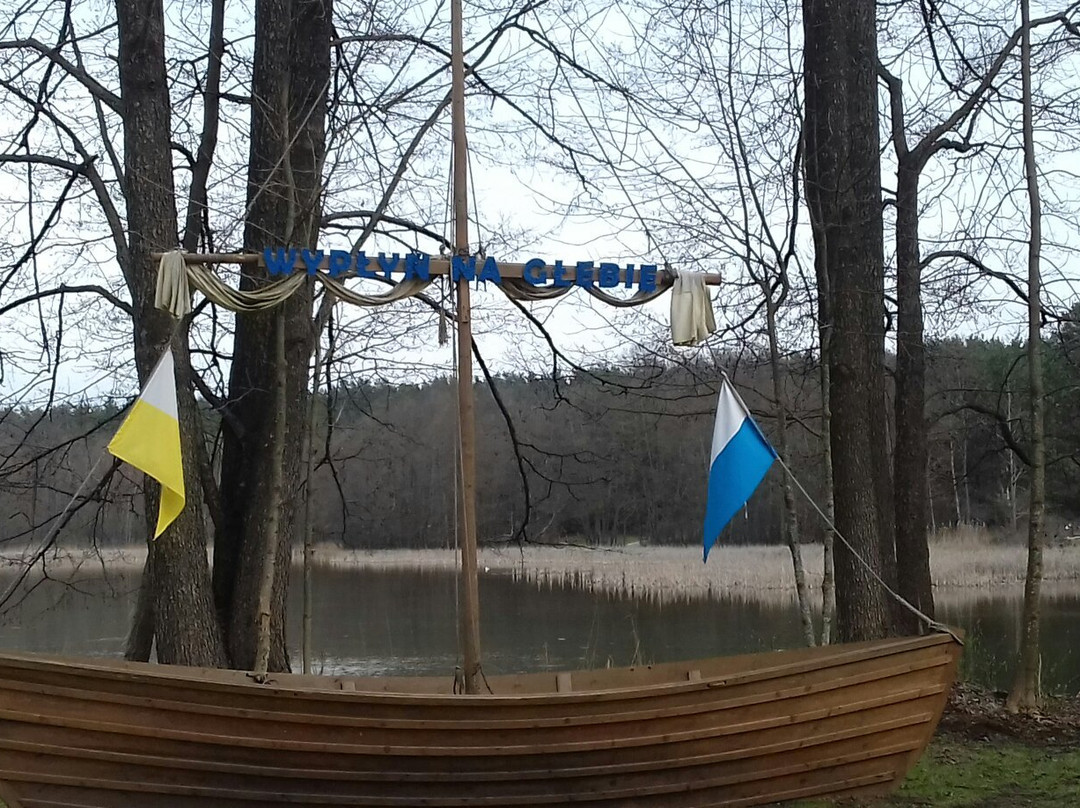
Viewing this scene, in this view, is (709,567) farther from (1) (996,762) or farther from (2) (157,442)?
(2) (157,442)

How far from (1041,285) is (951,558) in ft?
39.5

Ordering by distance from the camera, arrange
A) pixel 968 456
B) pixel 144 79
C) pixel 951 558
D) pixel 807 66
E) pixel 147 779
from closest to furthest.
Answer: pixel 147 779, pixel 144 79, pixel 807 66, pixel 951 558, pixel 968 456

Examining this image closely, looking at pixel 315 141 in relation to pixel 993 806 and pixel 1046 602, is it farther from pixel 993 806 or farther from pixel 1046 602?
pixel 1046 602

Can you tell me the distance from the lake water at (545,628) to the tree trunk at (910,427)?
1.49 meters

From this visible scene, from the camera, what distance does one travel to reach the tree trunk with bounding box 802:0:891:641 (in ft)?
24.7

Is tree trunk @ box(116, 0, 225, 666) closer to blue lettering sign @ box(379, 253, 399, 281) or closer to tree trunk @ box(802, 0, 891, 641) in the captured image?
blue lettering sign @ box(379, 253, 399, 281)

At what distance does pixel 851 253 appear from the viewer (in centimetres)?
782

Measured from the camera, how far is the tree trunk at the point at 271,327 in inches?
275

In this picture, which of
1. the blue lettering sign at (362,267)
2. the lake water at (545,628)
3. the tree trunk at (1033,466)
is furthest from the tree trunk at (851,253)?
the blue lettering sign at (362,267)

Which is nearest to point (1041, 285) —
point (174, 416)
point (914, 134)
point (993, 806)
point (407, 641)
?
point (914, 134)

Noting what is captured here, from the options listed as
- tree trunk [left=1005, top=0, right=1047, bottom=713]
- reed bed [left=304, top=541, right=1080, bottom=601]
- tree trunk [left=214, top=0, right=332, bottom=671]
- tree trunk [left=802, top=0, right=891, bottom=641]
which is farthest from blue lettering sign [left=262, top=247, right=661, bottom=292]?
reed bed [left=304, top=541, right=1080, bottom=601]

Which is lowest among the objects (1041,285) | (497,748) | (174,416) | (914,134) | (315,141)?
(497,748)

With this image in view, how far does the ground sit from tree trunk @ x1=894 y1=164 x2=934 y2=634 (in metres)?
1.87

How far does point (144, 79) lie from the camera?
6.69m
